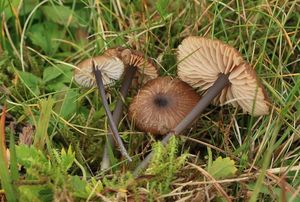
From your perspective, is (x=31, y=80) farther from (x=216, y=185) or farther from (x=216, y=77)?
(x=216, y=185)

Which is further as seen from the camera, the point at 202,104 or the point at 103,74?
the point at 103,74

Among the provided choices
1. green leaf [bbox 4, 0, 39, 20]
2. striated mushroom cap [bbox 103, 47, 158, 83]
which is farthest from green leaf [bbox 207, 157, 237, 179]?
green leaf [bbox 4, 0, 39, 20]

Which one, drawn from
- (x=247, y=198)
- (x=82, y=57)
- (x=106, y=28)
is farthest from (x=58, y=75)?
(x=247, y=198)

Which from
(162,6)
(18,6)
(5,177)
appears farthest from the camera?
(18,6)

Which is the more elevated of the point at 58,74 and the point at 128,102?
the point at 58,74

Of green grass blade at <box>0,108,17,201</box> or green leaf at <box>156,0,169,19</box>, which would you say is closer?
green grass blade at <box>0,108,17,201</box>

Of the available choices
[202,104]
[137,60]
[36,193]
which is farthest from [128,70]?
[36,193]

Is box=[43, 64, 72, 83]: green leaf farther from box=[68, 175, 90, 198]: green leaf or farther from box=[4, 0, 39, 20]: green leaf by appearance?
box=[68, 175, 90, 198]: green leaf
